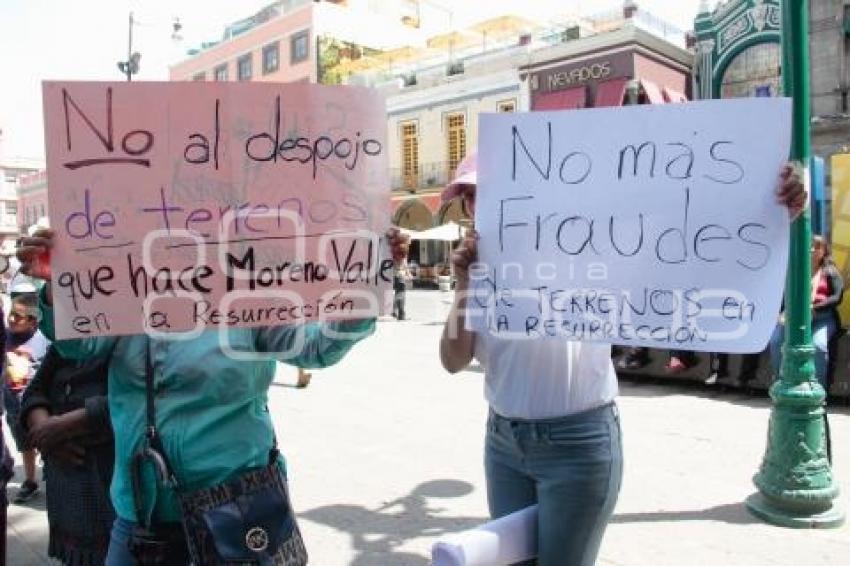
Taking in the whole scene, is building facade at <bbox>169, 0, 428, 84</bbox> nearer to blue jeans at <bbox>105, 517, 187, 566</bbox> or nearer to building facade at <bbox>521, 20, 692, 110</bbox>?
building facade at <bbox>521, 20, 692, 110</bbox>

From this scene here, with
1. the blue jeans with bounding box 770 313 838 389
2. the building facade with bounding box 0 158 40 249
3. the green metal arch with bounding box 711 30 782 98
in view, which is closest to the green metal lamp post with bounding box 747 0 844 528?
the blue jeans with bounding box 770 313 838 389

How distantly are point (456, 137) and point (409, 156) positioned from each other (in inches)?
113

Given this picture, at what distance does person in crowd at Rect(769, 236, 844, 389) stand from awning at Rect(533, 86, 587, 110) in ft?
58.6

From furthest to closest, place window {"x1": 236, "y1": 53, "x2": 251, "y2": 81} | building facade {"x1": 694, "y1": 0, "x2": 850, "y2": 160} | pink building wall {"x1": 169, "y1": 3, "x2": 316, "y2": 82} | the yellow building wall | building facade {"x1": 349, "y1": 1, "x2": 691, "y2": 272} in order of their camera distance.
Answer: window {"x1": 236, "y1": 53, "x2": 251, "y2": 81} < pink building wall {"x1": 169, "y1": 3, "x2": 316, "y2": 82} < building facade {"x1": 349, "y1": 1, "x2": 691, "y2": 272} < building facade {"x1": 694, "y1": 0, "x2": 850, "y2": 160} < the yellow building wall

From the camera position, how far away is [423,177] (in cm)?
3008

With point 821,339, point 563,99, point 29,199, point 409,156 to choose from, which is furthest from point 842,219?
point 29,199

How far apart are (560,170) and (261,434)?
3.58 ft

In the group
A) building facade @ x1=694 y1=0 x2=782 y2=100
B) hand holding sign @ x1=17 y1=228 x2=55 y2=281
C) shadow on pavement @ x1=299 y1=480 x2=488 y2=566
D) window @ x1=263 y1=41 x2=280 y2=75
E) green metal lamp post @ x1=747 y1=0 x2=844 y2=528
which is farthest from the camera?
window @ x1=263 y1=41 x2=280 y2=75

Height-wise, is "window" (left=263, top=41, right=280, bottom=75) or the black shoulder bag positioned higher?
"window" (left=263, top=41, right=280, bottom=75)

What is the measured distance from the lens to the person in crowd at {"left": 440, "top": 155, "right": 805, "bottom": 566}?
1.99 meters

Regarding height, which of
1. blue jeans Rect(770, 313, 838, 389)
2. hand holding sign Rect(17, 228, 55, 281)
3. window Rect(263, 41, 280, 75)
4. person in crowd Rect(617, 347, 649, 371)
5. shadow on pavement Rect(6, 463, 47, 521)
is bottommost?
shadow on pavement Rect(6, 463, 47, 521)

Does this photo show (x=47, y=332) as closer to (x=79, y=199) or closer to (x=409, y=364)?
(x=79, y=199)

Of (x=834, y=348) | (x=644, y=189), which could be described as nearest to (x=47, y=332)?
(x=644, y=189)

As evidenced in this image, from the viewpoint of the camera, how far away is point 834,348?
21.9 ft
